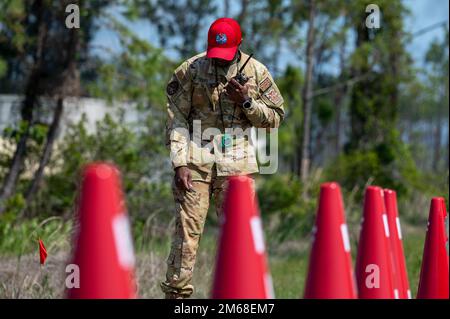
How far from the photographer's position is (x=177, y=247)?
13.4 feet

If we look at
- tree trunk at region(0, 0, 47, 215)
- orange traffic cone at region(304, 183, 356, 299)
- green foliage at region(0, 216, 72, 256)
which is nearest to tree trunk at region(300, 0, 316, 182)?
tree trunk at region(0, 0, 47, 215)

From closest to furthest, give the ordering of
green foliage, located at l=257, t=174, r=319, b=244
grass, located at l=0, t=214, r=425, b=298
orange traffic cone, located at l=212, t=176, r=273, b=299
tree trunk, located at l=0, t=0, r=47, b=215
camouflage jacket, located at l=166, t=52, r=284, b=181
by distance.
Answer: orange traffic cone, located at l=212, t=176, r=273, b=299
camouflage jacket, located at l=166, t=52, r=284, b=181
grass, located at l=0, t=214, r=425, b=298
tree trunk, located at l=0, t=0, r=47, b=215
green foliage, located at l=257, t=174, r=319, b=244

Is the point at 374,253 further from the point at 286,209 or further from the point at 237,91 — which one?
the point at 286,209

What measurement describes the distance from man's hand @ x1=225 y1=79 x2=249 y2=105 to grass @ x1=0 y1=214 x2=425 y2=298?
1471 mm

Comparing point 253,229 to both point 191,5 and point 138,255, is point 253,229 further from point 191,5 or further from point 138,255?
point 191,5

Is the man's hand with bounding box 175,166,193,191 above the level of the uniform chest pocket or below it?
below

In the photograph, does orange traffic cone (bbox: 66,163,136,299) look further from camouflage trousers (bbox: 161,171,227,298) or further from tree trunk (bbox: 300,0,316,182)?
tree trunk (bbox: 300,0,316,182)

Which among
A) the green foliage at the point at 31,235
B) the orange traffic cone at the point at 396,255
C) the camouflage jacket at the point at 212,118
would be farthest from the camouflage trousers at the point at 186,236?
the green foliage at the point at 31,235

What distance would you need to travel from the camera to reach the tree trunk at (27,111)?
923cm

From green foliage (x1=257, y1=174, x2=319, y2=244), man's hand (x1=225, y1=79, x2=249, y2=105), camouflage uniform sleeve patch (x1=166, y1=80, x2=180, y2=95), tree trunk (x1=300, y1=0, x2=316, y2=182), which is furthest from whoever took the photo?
tree trunk (x1=300, y1=0, x2=316, y2=182)

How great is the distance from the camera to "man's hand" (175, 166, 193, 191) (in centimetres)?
406

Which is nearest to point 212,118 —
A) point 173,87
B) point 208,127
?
point 208,127
